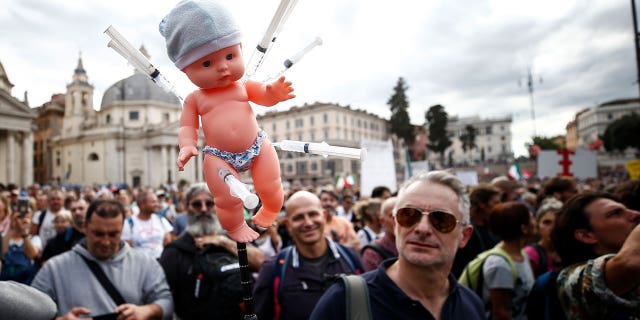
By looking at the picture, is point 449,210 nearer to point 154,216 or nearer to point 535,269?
point 535,269

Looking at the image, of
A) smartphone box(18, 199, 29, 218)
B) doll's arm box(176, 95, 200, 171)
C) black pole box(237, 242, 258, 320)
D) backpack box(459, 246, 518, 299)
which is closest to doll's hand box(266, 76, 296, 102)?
doll's arm box(176, 95, 200, 171)

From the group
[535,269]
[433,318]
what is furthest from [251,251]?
[535,269]

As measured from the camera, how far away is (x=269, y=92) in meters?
1.41

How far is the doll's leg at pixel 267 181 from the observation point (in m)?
1.35

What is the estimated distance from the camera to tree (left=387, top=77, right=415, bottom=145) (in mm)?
55656

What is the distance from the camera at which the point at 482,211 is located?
202 inches

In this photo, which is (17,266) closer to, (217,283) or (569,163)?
(217,283)

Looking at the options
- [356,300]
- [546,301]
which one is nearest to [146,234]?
[356,300]

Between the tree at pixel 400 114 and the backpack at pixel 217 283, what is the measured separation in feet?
174

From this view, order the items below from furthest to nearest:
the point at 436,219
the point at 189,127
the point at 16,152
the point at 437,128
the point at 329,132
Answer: the point at 437,128
the point at 329,132
the point at 16,152
the point at 436,219
the point at 189,127

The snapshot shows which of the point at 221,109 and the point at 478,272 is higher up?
the point at 221,109

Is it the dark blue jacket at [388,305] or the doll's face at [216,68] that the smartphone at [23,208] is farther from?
the doll's face at [216,68]

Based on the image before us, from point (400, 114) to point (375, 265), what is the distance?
178 feet

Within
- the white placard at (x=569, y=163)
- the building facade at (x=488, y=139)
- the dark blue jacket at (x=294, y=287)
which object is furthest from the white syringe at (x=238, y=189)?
the building facade at (x=488, y=139)
